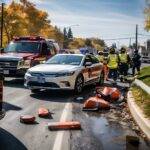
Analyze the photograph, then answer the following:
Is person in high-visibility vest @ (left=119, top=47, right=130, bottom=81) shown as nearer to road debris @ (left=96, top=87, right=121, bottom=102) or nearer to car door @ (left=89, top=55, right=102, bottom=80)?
car door @ (left=89, top=55, right=102, bottom=80)

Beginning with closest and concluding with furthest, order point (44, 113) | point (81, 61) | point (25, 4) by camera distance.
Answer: point (44, 113) < point (81, 61) < point (25, 4)

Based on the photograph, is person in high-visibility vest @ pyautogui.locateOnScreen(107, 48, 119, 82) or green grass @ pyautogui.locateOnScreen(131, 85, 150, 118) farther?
person in high-visibility vest @ pyautogui.locateOnScreen(107, 48, 119, 82)

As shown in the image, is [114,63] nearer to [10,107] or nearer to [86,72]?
[86,72]

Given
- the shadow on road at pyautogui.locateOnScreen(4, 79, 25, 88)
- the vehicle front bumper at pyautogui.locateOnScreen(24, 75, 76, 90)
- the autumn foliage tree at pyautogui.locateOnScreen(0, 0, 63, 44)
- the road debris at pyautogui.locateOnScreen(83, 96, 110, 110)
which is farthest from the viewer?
the autumn foliage tree at pyautogui.locateOnScreen(0, 0, 63, 44)

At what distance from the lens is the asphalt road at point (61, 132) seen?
786 cm

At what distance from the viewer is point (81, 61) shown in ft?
54.7

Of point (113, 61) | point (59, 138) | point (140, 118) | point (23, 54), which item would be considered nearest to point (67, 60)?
point (23, 54)

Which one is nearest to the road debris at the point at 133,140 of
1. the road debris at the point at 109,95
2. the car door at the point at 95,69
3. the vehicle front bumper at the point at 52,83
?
Answer: the road debris at the point at 109,95

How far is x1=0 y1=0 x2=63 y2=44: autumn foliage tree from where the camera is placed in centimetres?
6297

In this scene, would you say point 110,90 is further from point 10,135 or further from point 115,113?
point 10,135

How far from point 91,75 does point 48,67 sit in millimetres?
2584

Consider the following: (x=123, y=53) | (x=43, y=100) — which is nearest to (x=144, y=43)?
(x=123, y=53)

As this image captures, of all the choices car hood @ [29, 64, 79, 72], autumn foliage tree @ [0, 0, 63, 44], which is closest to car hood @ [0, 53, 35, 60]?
car hood @ [29, 64, 79, 72]

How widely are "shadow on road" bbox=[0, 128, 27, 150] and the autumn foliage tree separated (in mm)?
53437
